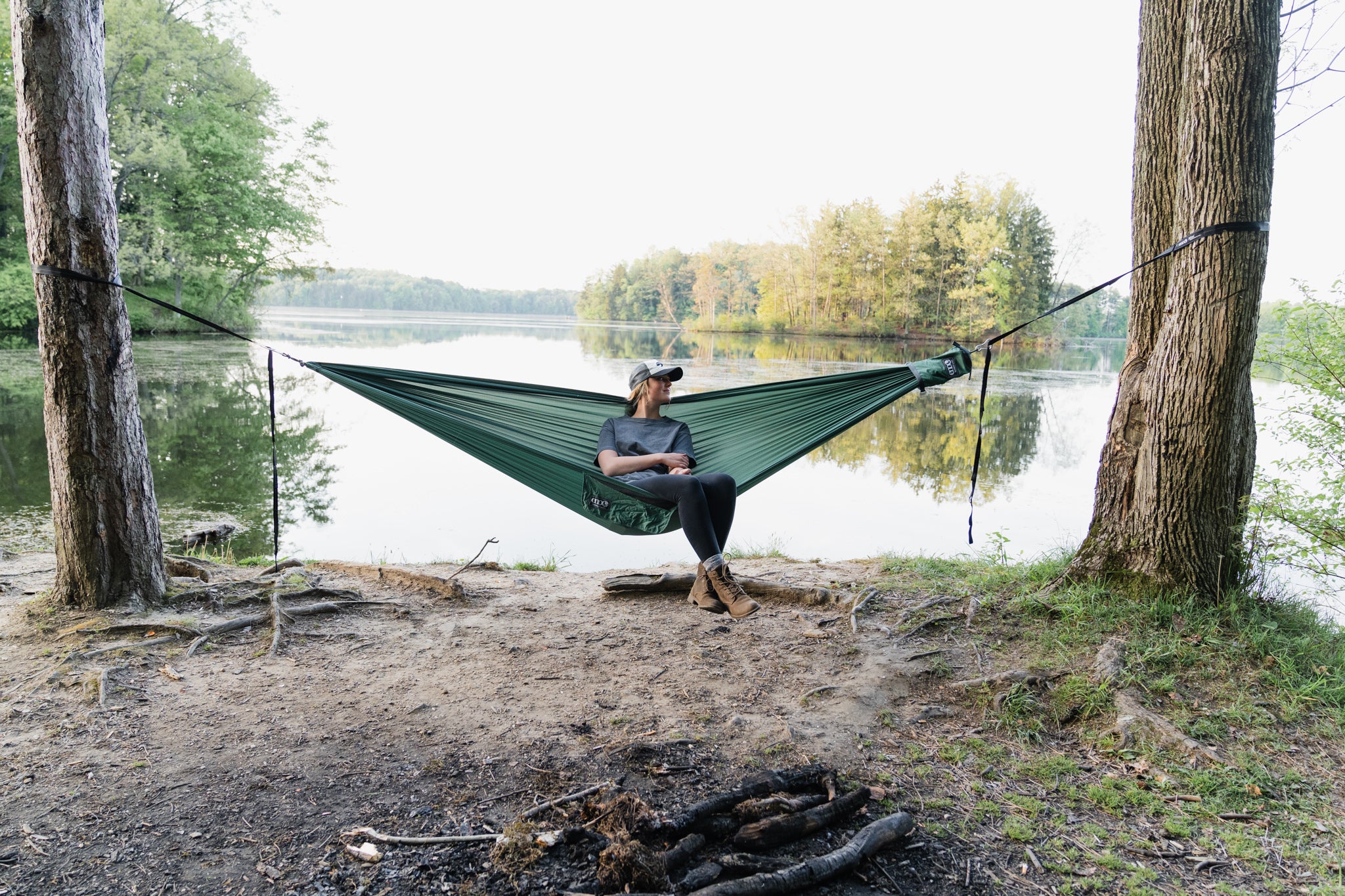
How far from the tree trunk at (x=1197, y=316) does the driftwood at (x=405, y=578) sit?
218 cm

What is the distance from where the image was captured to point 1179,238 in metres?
2.21

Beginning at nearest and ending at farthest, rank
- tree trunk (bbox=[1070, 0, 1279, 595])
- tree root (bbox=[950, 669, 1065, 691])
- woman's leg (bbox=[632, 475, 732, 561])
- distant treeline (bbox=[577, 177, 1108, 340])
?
tree root (bbox=[950, 669, 1065, 691])
tree trunk (bbox=[1070, 0, 1279, 595])
woman's leg (bbox=[632, 475, 732, 561])
distant treeline (bbox=[577, 177, 1108, 340])

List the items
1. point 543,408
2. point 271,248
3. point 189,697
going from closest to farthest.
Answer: point 189,697
point 543,408
point 271,248

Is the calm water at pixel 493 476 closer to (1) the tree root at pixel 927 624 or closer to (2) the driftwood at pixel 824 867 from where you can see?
(1) the tree root at pixel 927 624

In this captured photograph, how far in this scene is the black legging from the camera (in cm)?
223

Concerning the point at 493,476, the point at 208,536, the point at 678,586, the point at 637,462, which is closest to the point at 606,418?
the point at 637,462

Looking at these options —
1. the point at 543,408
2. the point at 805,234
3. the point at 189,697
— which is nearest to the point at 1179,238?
the point at 543,408

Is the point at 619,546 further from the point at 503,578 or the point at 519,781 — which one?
the point at 519,781

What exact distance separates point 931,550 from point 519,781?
3398 mm

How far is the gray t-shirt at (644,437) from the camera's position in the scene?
8.64 ft

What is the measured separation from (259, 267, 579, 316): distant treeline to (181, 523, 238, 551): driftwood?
1495 inches

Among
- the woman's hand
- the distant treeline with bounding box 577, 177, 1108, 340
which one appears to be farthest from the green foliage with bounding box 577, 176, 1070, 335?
the woman's hand

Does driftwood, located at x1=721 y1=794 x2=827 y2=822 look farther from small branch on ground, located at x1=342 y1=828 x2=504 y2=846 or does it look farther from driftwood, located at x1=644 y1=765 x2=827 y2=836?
small branch on ground, located at x1=342 y1=828 x2=504 y2=846

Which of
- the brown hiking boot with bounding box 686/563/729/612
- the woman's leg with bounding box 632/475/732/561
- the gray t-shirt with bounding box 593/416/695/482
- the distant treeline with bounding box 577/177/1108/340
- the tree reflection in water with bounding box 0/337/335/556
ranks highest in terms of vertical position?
the distant treeline with bounding box 577/177/1108/340
